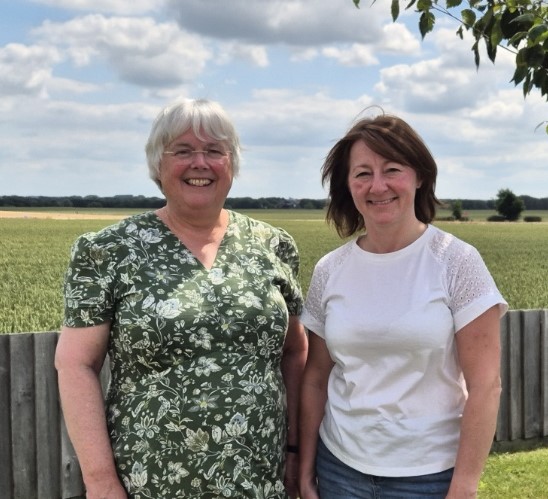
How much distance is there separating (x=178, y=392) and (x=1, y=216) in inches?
1229

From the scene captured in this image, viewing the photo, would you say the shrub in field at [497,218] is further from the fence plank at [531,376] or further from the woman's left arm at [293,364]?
the woman's left arm at [293,364]

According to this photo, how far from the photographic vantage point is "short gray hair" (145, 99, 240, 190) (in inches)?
90.5

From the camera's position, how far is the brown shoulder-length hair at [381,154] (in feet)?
6.93

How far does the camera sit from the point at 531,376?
6.68 metres

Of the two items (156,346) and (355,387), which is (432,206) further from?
(156,346)

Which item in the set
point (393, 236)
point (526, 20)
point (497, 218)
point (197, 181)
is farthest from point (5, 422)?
point (497, 218)

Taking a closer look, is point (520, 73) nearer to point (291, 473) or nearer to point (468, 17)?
point (468, 17)

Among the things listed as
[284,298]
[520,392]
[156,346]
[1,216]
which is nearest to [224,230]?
[284,298]

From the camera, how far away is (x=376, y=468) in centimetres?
211

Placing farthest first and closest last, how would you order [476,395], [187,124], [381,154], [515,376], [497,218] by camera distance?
1. [497,218]
2. [515,376]
3. [187,124]
4. [381,154]
5. [476,395]

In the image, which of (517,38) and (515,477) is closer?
Answer: (517,38)

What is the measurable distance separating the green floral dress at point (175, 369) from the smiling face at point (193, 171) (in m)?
0.19

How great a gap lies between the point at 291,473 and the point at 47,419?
10.3ft

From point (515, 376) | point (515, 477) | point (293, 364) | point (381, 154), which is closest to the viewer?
Answer: point (381, 154)
